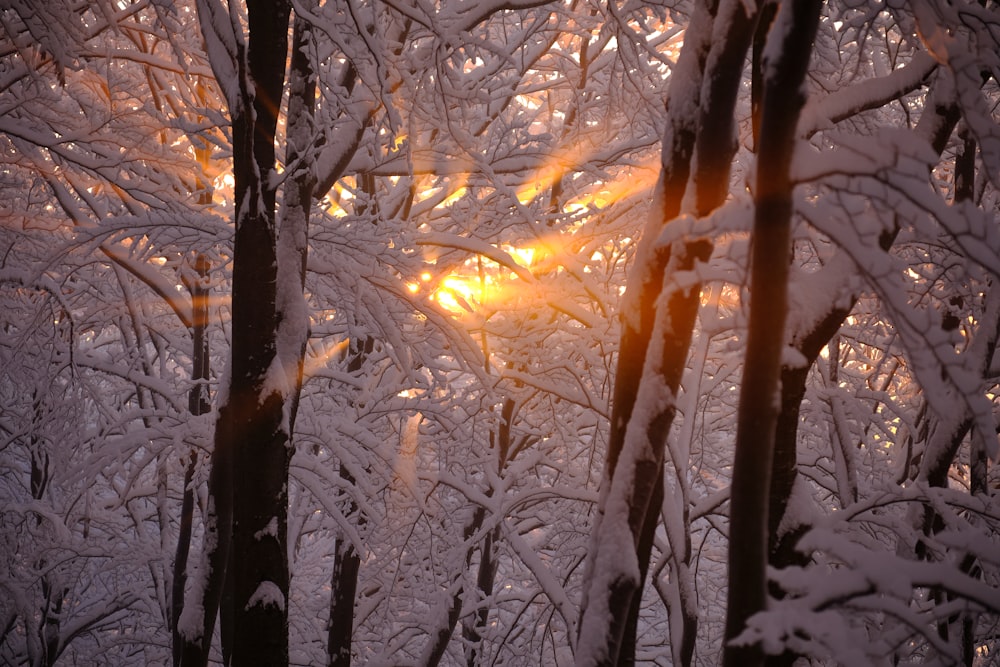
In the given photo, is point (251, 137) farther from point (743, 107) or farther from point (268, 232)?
point (743, 107)

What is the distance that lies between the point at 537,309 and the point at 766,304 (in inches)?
258

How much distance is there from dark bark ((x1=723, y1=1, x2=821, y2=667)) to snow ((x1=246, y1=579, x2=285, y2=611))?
2987mm

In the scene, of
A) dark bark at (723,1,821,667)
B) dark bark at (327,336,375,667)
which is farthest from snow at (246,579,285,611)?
dark bark at (327,336,375,667)

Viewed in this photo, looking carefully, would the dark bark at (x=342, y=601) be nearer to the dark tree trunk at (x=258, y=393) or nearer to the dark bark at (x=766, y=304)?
the dark tree trunk at (x=258, y=393)

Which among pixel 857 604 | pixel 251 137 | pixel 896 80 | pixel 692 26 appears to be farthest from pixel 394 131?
pixel 857 604

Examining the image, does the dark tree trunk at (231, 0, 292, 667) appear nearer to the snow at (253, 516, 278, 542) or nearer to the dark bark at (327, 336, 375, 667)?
the snow at (253, 516, 278, 542)

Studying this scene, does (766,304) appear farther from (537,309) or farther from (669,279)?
(537,309)

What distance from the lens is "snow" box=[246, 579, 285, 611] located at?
3.85 meters

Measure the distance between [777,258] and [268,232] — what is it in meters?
3.13

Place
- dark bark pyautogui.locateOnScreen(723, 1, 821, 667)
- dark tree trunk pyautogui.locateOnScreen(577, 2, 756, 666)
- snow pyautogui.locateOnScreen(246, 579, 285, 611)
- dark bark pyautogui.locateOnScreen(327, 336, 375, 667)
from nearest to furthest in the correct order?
1. dark bark pyautogui.locateOnScreen(723, 1, 821, 667)
2. dark tree trunk pyautogui.locateOnScreen(577, 2, 756, 666)
3. snow pyautogui.locateOnScreen(246, 579, 285, 611)
4. dark bark pyautogui.locateOnScreen(327, 336, 375, 667)

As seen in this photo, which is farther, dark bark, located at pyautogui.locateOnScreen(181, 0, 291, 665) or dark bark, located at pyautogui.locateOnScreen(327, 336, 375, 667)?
dark bark, located at pyautogui.locateOnScreen(327, 336, 375, 667)

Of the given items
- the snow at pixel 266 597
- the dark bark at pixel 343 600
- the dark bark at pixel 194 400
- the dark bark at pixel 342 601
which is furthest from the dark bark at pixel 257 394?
the dark bark at pixel 342 601

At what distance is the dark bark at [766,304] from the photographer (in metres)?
Answer: 1.52

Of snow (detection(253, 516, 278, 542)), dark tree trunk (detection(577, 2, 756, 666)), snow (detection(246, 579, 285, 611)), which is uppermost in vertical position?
dark tree trunk (detection(577, 2, 756, 666))
